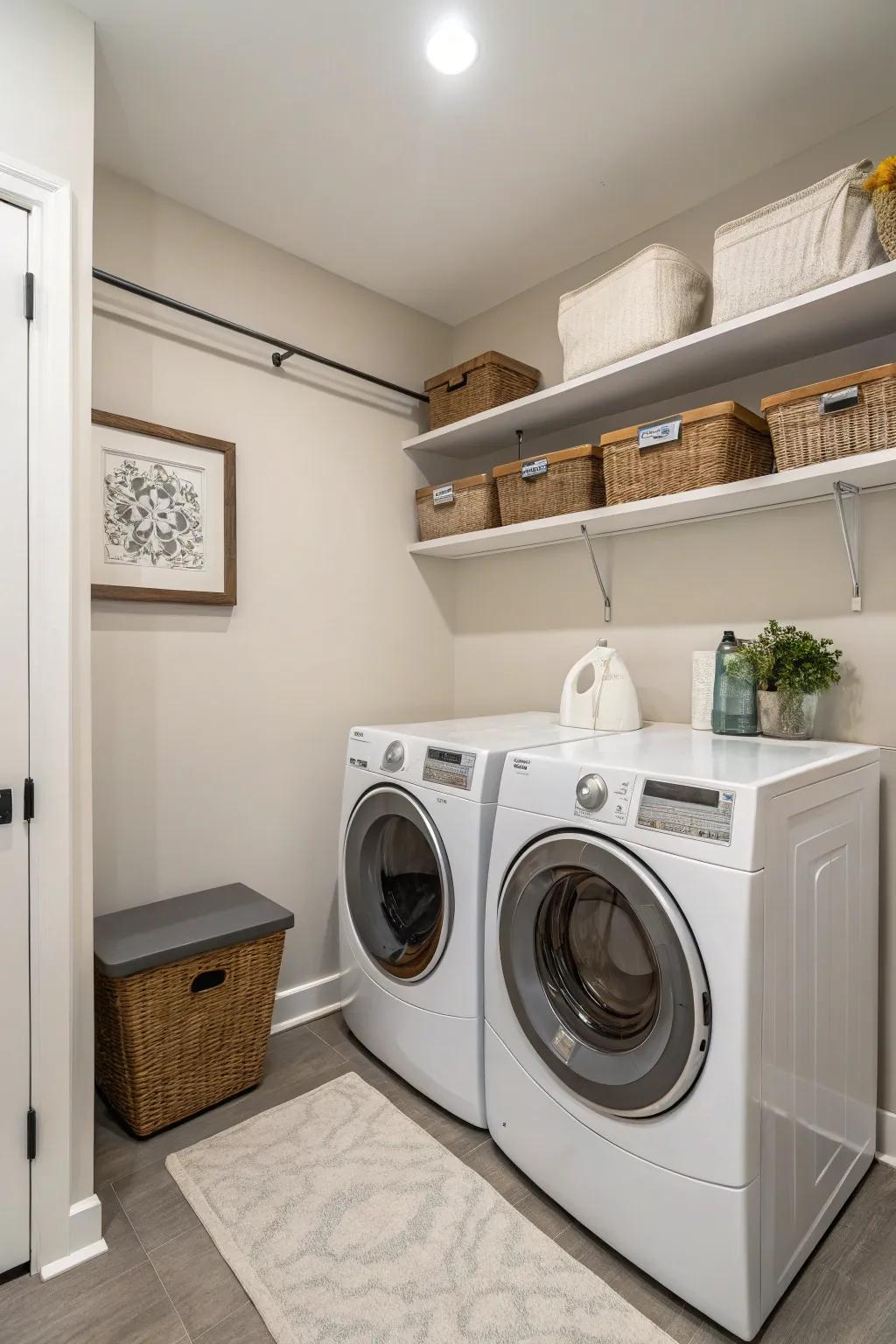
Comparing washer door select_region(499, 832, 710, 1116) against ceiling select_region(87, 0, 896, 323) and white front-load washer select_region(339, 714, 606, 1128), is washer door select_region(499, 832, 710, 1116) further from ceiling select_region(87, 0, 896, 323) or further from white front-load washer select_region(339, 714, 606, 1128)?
ceiling select_region(87, 0, 896, 323)

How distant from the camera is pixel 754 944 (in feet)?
4.00

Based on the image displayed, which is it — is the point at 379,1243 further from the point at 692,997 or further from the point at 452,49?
the point at 452,49

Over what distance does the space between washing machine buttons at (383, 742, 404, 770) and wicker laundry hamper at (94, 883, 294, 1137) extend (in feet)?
1.63

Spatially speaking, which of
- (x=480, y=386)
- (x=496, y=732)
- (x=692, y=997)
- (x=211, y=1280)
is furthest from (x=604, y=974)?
(x=480, y=386)

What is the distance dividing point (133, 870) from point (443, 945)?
3.05 feet

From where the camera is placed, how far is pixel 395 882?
85.0 inches

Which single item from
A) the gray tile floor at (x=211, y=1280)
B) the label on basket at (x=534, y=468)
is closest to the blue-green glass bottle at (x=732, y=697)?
the label on basket at (x=534, y=468)

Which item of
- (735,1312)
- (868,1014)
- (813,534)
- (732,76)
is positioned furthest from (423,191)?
(735,1312)

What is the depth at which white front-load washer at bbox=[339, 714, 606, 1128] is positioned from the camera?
1.79 m

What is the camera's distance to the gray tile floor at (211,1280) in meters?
1.29

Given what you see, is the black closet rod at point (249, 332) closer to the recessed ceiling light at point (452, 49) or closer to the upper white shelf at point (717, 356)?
the upper white shelf at point (717, 356)

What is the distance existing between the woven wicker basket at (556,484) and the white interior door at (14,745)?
139cm

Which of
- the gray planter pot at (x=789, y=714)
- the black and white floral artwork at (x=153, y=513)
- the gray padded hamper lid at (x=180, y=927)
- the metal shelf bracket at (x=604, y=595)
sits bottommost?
the gray padded hamper lid at (x=180, y=927)

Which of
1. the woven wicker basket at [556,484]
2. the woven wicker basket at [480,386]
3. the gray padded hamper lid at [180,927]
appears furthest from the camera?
the woven wicker basket at [480,386]
